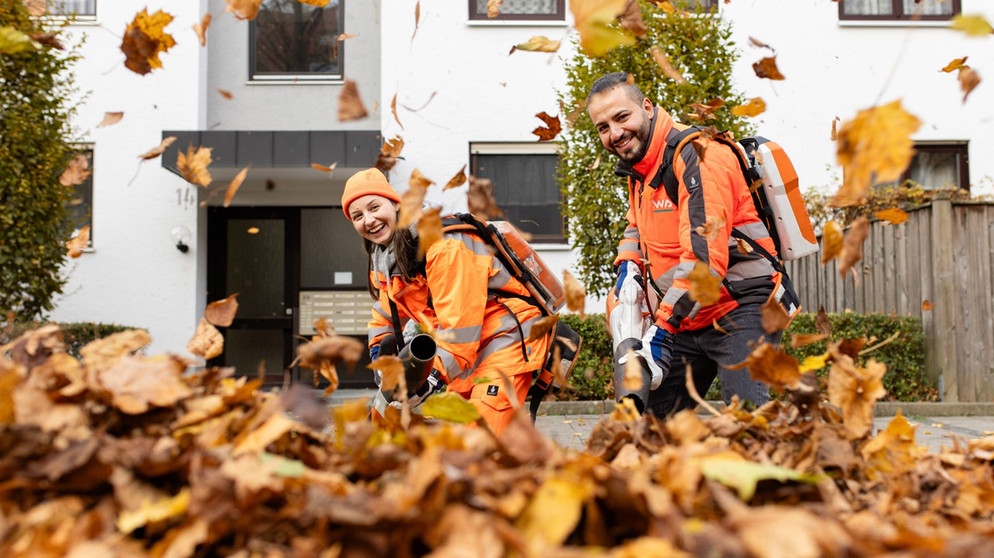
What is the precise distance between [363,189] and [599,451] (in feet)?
6.37

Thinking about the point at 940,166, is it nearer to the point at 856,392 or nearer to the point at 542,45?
the point at 542,45

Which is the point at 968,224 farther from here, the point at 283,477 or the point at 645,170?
the point at 283,477

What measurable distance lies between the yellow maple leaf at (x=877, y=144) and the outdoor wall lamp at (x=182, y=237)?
10.9m

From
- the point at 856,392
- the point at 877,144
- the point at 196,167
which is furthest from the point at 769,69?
the point at 196,167

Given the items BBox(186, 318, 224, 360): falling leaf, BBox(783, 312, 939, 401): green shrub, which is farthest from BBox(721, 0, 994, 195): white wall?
BBox(186, 318, 224, 360): falling leaf

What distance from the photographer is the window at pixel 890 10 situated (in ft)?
38.5

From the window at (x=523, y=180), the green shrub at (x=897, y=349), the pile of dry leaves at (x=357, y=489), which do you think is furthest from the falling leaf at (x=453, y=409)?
the window at (x=523, y=180)

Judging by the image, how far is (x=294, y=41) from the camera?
12.3 metres

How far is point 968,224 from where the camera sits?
832 centimetres

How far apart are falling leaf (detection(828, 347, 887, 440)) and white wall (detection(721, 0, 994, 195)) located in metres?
10.2

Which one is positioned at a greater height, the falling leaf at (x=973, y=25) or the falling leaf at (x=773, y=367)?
the falling leaf at (x=973, y=25)

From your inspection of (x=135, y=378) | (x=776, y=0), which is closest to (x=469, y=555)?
(x=135, y=378)

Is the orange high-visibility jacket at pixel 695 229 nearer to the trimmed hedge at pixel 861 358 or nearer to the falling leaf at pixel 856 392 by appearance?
the falling leaf at pixel 856 392

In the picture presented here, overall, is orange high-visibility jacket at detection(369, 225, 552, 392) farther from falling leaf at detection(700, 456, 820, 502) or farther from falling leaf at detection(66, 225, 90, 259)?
falling leaf at detection(700, 456, 820, 502)
